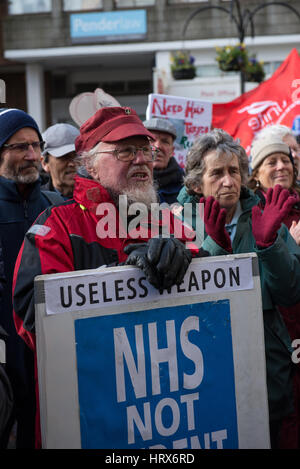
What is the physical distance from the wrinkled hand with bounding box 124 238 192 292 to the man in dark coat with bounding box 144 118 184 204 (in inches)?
85.1

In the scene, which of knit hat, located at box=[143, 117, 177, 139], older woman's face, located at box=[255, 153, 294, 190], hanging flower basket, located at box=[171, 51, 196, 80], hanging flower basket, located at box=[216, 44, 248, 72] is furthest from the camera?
hanging flower basket, located at box=[171, 51, 196, 80]

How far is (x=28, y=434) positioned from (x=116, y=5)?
16576mm

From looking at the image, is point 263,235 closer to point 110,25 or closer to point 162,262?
point 162,262

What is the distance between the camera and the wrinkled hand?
1.62 meters

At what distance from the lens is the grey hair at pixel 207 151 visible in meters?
2.72

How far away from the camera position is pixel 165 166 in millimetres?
4020

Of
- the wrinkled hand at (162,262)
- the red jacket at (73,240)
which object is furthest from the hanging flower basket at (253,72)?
the wrinkled hand at (162,262)

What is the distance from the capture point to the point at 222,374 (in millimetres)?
1737

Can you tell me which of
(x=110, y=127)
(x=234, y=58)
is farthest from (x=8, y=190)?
(x=234, y=58)

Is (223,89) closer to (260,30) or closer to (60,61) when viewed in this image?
(260,30)

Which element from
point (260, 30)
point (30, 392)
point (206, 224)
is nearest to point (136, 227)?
point (206, 224)

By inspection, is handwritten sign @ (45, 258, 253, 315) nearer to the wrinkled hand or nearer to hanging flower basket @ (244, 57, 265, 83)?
the wrinkled hand

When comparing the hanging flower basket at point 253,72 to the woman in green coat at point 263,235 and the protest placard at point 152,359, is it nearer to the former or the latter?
the woman in green coat at point 263,235

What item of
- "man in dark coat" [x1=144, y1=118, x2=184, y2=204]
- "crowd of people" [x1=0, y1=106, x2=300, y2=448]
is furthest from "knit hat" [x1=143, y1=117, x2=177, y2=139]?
"crowd of people" [x1=0, y1=106, x2=300, y2=448]
